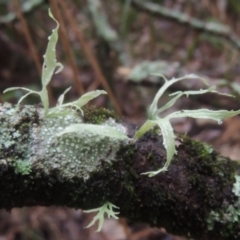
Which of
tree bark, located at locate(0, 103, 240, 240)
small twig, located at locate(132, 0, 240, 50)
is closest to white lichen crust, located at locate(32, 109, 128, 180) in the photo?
tree bark, located at locate(0, 103, 240, 240)

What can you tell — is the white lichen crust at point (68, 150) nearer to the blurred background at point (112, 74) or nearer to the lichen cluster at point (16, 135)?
the lichen cluster at point (16, 135)

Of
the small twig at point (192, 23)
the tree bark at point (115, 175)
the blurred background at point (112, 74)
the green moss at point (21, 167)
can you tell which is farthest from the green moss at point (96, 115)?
the small twig at point (192, 23)

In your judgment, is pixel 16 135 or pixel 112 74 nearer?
pixel 16 135

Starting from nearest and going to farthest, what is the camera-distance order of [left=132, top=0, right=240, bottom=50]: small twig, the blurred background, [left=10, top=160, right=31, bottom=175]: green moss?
1. [left=10, top=160, right=31, bottom=175]: green moss
2. the blurred background
3. [left=132, top=0, right=240, bottom=50]: small twig

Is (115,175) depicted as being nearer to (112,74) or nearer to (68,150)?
(68,150)

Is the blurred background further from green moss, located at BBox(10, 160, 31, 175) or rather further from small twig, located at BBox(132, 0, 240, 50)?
green moss, located at BBox(10, 160, 31, 175)

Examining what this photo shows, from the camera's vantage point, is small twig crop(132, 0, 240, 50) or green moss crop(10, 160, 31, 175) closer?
green moss crop(10, 160, 31, 175)

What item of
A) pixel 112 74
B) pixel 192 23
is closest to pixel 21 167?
pixel 112 74

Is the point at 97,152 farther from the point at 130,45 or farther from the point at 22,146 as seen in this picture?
the point at 130,45
